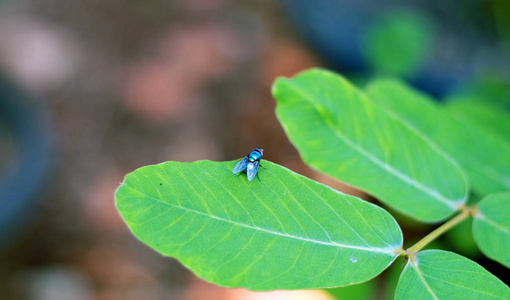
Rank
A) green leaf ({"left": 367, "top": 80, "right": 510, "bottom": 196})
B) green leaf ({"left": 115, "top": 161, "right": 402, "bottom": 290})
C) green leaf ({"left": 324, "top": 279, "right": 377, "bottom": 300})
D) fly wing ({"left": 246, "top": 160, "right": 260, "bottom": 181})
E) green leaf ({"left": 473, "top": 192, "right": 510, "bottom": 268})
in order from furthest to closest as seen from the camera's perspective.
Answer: green leaf ({"left": 324, "top": 279, "right": 377, "bottom": 300})
green leaf ({"left": 367, "top": 80, "right": 510, "bottom": 196})
green leaf ({"left": 473, "top": 192, "right": 510, "bottom": 268})
fly wing ({"left": 246, "top": 160, "right": 260, "bottom": 181})
green leaf ({"left": 115, "top": 161, "right": 402, "bottom": 290})

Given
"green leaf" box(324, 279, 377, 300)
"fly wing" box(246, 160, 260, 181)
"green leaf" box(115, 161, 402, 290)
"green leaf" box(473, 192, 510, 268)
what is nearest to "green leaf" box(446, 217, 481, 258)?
"green leaf" box(324, 279, 377, 300)

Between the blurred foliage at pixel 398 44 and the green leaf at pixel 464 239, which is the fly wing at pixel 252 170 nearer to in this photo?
the green leaf at pixel 464 239

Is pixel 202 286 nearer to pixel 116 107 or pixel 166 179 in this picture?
pixel 116 107

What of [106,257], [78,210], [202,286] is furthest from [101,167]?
[202,286]

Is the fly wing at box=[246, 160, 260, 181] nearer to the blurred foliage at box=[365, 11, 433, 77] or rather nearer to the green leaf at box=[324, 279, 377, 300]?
the green leaf at box=[324, 279, 377, 300]

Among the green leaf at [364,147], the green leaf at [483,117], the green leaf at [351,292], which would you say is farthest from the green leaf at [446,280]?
the green leaf at [351,292]

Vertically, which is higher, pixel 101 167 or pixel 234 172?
pixel 101 167
